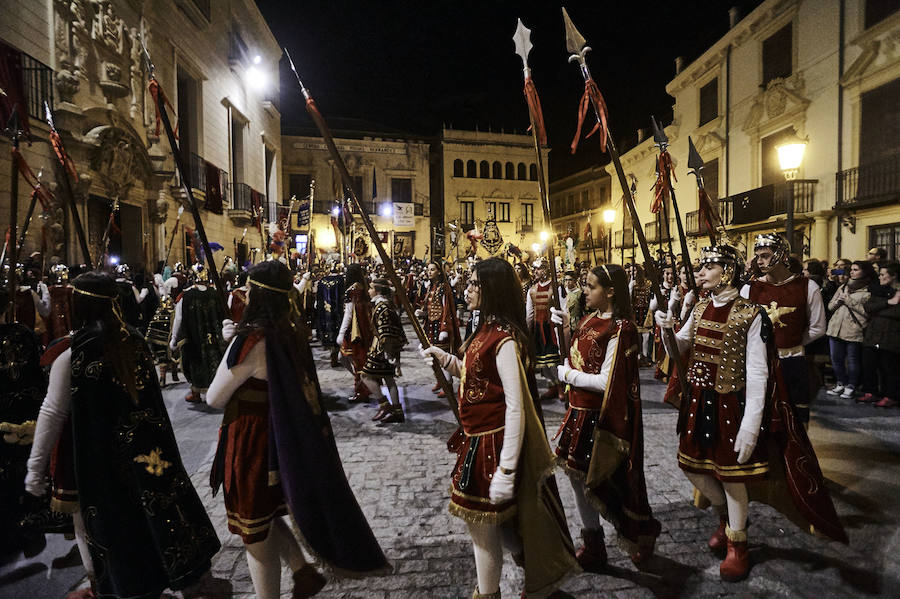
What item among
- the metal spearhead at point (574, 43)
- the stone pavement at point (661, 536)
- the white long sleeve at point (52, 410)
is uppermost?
the metal spearhead at point (574, 43)

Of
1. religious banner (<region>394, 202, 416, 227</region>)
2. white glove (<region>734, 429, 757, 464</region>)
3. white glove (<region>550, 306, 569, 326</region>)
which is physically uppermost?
religious banner (<region>394, 202, 416, 227</region>)

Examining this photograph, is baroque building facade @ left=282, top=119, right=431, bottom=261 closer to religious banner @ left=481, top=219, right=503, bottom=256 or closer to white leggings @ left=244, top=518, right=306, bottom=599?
religious banner @ left=481, top=219, right=503, bottom=256

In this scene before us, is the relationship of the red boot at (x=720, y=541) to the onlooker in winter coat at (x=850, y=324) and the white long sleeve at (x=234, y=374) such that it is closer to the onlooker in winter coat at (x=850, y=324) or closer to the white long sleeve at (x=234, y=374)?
the white long sleeve at (x=234, y=374)

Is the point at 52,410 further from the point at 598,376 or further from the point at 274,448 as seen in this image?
the point at 598,376

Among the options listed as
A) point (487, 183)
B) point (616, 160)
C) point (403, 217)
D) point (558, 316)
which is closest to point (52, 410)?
point (558, 316)

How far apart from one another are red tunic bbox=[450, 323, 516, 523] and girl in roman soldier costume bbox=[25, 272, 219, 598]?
1623 mm

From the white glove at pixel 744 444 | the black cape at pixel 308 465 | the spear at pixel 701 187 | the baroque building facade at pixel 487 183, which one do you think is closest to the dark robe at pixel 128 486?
the black cape at pixel 308 465

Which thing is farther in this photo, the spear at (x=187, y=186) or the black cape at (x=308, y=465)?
the spear at (x=187, y=186)

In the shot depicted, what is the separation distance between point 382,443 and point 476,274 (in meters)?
3.90

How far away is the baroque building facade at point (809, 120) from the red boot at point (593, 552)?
1327 centimetres

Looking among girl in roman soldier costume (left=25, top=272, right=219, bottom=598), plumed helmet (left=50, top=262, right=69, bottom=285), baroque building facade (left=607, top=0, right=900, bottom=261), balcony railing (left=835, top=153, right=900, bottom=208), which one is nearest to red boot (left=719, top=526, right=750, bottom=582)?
girl in roman soldier costume (left=25, top=272, right=219, bottom=598)

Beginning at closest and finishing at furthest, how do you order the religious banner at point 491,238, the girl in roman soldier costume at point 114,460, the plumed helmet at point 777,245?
the girl in roman soldier costume at point 114,460
the plumed helmet at point 777,245
the religious banner at point 491,238

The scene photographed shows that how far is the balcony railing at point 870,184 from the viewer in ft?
43.7

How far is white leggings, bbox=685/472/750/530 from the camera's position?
312 centimetres
